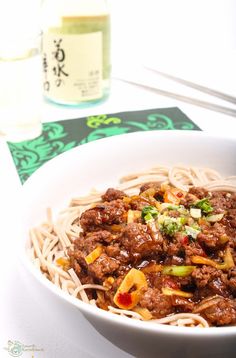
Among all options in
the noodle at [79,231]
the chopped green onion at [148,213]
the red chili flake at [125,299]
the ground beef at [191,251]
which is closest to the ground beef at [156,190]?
the noodle at [79,231]

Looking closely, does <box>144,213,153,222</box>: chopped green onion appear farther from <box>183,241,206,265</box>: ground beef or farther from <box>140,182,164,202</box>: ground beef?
<box>140,182,164,202</box>: ground beef

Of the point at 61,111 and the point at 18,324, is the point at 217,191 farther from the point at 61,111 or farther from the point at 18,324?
the point at 61,111

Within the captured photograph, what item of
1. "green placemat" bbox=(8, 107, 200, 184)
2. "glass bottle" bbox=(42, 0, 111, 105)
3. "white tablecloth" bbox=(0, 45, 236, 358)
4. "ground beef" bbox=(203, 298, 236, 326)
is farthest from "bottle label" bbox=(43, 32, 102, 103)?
"ground beef" bbox=(203, 298, 236, 326)

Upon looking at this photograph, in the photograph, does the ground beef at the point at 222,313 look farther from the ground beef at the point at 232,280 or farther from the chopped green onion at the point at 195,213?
the chopped green onion at the point at 195,213

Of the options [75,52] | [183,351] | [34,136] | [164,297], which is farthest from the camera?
[75,52]

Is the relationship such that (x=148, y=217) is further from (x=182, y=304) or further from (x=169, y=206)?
(x=182, y=304)

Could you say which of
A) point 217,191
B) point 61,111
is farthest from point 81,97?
point 217,191
